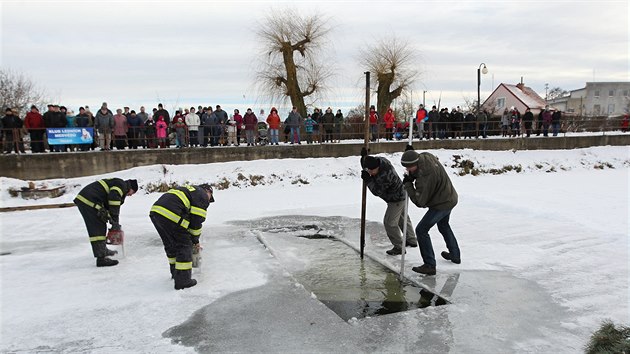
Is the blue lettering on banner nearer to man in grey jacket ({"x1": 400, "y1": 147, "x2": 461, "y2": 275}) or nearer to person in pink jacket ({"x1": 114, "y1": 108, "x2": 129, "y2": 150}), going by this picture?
person in pink jacket ({"x1": 114, "y1": 108, "x2": 129, "y2": 150})

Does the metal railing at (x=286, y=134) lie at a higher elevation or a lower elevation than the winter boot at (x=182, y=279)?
higher

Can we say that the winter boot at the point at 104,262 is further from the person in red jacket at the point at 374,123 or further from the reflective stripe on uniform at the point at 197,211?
the person in red jacket at the point at 374,123

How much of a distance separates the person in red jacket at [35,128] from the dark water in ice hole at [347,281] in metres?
10.5

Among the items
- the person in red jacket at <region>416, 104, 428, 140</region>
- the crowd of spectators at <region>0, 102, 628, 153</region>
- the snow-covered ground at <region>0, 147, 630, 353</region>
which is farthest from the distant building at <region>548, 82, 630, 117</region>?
the snow-covered ground at <region>0, 147, 630, 353</region>

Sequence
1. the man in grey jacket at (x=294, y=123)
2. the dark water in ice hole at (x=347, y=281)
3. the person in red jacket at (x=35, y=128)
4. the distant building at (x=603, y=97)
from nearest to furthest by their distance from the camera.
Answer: the dark water in ice hole at (x=347, y=281) < the person in red jacket at (x=35, y=128) < the man in grey jacket at (x=294, y=123) < the distant building at (x=603, y=97)

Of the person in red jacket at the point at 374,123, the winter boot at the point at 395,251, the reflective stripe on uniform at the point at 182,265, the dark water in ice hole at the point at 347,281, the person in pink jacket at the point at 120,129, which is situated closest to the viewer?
the dark water in ice hole at the point at 347,281

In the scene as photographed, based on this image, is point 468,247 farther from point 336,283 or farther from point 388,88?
point 388,88

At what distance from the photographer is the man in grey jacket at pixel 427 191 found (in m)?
5.76

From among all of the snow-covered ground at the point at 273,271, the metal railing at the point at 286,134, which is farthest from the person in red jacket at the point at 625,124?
Answer: the snow-covered ground at the point at 273,271

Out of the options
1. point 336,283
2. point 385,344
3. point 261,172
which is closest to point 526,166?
point 261,172

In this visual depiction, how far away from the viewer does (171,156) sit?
15.2 metres

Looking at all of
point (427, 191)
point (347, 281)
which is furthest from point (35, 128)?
point (427, 191)

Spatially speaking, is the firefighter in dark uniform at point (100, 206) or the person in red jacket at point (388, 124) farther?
the person in red jacket at point (388, 124)

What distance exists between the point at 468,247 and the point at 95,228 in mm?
6183
